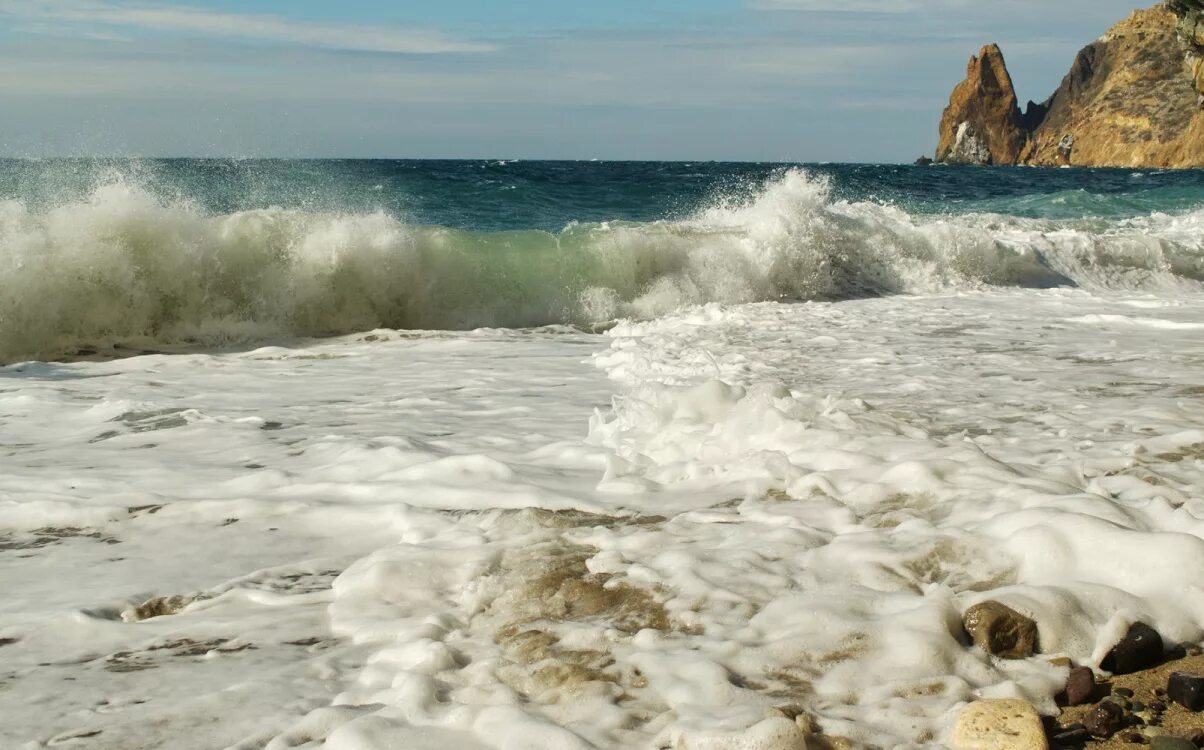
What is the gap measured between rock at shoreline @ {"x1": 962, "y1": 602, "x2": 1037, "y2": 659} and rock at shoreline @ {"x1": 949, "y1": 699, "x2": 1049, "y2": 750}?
30 centimetres

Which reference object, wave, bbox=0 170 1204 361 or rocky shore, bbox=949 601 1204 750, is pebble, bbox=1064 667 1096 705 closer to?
rocky shore, bbox=949 601 1204 750

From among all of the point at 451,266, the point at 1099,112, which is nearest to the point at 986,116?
the point at 1099,112

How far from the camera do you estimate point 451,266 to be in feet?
34.7

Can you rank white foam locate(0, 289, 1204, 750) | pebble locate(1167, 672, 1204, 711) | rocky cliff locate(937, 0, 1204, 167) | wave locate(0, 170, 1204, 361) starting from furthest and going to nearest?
1. rocky cliff locate(937, 0, 1204, 167)
2. wave locate(0, 170, 1204, 361)
3. white foam locate(0, 289, 1204, 750)
4. pebble locate(1167, 672, 1204, 711)

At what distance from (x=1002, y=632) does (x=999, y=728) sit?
0.41 meters

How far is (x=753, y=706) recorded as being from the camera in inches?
85.4

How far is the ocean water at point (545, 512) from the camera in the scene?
7.46 feet

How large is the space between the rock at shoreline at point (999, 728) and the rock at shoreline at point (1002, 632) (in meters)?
0.30

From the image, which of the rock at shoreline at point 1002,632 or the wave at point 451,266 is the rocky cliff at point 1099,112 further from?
the rock at shoreline at point 1002,632

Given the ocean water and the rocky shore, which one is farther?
the ocean water

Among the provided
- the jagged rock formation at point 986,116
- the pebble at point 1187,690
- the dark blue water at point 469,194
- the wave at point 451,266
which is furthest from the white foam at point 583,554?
the jagged rock formation at point 986,116

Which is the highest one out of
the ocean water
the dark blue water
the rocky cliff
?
the rocky cliff

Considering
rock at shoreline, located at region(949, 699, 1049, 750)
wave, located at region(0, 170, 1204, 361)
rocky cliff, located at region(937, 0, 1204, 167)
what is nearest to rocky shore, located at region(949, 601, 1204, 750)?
rock at shoreline, located at region(949, 699, 1049, 750)

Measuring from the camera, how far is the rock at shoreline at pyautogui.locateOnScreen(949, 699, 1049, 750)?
200 centimetres
